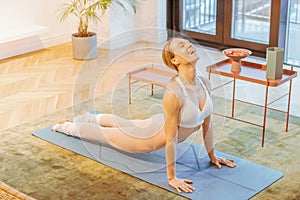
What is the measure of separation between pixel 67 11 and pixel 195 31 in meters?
1.45

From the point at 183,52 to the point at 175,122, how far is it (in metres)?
0.39

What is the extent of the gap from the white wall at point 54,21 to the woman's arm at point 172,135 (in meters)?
2.93

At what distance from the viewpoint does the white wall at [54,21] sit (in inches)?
239

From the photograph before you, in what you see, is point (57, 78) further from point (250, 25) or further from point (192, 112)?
point (192, 112)

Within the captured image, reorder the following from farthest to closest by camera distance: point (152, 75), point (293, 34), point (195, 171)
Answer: point (293, 34), point (152, 75), point (195, 171)

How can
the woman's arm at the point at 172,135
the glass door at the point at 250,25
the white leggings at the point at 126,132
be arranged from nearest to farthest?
1. the woman's arm at the point at 172,135
2. the white leggings at the point at 126,132
3. the glass door at the point at 250,25

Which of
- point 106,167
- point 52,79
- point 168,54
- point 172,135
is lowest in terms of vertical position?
point 106,167

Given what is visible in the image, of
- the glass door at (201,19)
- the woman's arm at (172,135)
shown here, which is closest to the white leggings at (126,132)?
the woman's arm at (172,135)

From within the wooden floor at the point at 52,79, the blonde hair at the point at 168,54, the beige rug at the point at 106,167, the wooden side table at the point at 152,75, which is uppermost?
the blonde hair at the point at 168,54

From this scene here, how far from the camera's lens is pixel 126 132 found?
3656 millimetres

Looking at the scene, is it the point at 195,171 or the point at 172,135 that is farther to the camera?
the point at 195,171

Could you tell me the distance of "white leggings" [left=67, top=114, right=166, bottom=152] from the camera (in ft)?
11.5

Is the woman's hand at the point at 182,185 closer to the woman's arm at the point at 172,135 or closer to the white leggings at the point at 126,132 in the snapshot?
the woman's arm at the point at 172,135

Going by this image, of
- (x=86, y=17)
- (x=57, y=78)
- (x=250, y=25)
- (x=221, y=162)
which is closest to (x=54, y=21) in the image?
(x=86, y=17)
